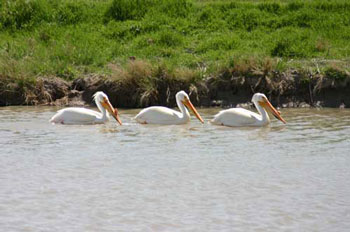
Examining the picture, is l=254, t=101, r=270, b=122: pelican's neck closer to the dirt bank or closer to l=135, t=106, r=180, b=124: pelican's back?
l=135, t=106, r=180, b=124: pelican's back

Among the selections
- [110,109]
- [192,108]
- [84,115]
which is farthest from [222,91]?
[84,115]

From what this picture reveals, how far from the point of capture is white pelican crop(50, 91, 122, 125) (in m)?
12.8

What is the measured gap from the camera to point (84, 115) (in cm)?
1291

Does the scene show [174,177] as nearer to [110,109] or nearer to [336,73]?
[110,109]

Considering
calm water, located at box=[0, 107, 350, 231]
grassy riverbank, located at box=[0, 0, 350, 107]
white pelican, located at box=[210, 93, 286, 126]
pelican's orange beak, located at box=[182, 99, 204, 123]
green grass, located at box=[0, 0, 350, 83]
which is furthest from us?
green grass, located at box=[0, 0, 350, 83]

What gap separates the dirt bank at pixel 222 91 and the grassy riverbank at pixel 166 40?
0.06 metres

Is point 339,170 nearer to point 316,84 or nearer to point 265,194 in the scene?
point 265,194

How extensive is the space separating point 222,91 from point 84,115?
291cm

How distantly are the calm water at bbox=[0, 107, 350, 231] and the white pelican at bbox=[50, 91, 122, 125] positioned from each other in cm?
15

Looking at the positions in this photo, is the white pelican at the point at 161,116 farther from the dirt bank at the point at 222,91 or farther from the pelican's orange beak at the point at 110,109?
the dirt bank at the point at 222,91

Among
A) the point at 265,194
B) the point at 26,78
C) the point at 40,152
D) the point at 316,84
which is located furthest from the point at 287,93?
the point at 265,194

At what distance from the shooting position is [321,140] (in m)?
11.3

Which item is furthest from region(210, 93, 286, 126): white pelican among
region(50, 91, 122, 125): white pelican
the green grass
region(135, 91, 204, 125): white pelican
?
the green grass

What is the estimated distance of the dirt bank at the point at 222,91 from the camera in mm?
14633
